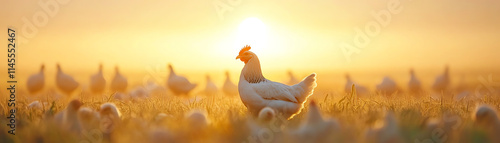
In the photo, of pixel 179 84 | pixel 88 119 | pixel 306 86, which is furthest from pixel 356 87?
pixel 88 119

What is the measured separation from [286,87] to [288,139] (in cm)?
329

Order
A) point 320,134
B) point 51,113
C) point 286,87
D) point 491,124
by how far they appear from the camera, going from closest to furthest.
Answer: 1. point 320,134
2. point 491,124
3. point 51,113
4. point 286,87

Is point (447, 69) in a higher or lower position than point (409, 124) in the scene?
higher

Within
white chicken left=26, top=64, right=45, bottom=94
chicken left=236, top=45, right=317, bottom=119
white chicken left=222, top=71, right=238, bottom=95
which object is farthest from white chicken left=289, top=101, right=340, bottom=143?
white chicken left=222, top=71, right=238, bottom=95

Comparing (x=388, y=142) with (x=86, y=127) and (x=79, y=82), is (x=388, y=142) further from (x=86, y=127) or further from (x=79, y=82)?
(x=79, y=82)

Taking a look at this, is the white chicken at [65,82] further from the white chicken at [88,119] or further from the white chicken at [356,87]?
the white chicken at [88,119]

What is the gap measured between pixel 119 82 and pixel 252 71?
10.2 m

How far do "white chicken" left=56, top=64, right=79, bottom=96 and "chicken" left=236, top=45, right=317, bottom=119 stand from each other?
8.27 meters

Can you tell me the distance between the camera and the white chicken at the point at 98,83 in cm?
1523

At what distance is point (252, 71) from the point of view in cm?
742

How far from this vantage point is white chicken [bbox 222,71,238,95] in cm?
1518

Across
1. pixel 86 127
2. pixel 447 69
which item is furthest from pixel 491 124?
pixel 447 69

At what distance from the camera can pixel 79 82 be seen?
14.1m

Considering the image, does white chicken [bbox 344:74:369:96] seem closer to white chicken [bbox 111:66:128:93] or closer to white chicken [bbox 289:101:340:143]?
white chicken [bbox 111:66:128:93]
